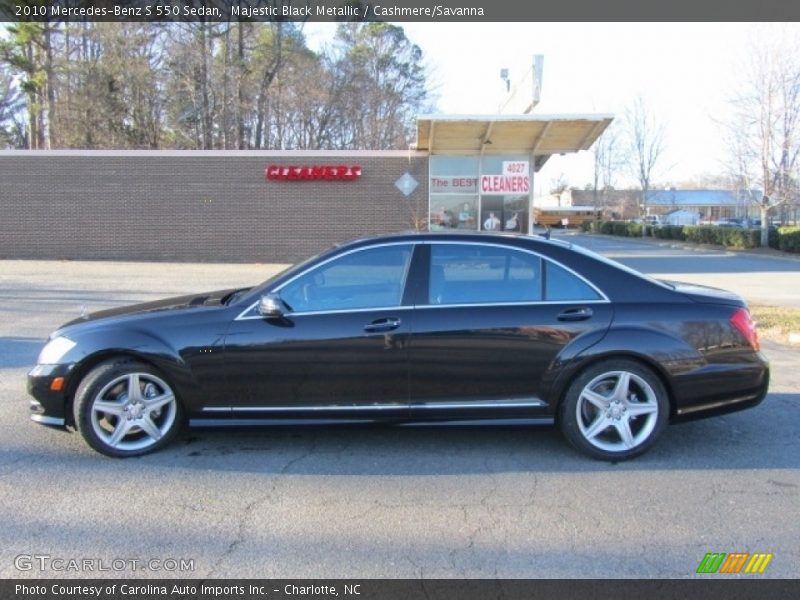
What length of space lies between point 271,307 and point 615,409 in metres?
2.45

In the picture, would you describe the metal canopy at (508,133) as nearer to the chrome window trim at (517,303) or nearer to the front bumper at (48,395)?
the chrome window trim at (517,303)

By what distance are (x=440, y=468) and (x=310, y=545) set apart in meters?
1.21

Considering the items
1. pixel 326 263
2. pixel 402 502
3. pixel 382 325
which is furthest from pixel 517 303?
pixel 402 502

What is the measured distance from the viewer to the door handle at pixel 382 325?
13.6 ft

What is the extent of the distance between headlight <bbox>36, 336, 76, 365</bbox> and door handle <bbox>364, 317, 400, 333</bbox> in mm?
2040

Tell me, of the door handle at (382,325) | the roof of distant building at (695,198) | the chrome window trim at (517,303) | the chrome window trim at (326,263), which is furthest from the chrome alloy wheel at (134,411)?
the roof of distant building at (695,198)

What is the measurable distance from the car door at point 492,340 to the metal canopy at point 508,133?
Result: 40.3ft

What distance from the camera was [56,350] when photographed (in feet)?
14.0

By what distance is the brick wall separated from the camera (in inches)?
766

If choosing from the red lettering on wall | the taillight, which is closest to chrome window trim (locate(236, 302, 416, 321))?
the taillight

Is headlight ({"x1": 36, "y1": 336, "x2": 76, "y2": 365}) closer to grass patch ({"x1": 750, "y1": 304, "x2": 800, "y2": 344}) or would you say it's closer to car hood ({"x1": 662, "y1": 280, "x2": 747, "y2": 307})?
car hood ({"x1": 662, "y1": 280, "x2": 747, "y2": 307})

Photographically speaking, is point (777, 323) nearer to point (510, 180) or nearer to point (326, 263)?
point (326, 263)

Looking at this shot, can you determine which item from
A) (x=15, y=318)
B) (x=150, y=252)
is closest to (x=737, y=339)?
(x=15, y=318)

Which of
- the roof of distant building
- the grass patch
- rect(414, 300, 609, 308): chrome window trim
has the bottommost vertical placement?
the grass patch
